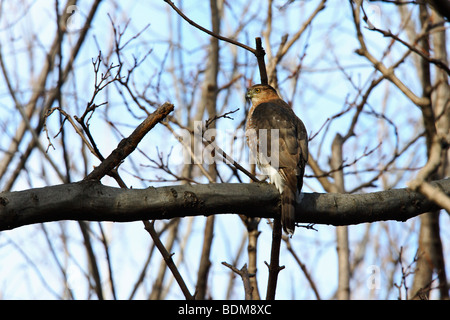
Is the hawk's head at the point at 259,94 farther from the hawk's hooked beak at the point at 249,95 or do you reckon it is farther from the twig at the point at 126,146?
the twig at the point at 126,146

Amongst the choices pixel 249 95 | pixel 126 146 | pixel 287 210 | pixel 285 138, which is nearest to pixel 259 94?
pixel 249 95

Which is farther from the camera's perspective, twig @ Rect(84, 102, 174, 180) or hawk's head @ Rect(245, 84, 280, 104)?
hawk's head @ Rect(245, 84, 280, 104)

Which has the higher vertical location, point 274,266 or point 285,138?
point 285,138

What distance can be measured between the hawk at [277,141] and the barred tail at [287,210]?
0.78 feet

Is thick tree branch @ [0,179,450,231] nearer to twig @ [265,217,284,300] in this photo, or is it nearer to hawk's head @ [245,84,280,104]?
twig @ [265,217,284,300]

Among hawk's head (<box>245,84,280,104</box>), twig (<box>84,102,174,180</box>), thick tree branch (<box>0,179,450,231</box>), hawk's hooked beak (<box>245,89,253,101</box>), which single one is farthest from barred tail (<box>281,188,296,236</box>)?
hawk's hooked beak (<box>245,89,253,101</box>)

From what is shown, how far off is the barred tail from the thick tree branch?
5 centimetres

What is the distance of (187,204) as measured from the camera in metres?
2.92

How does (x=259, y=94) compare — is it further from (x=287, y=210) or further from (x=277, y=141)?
(x=287, y=210)

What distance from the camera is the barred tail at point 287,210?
11.0ft

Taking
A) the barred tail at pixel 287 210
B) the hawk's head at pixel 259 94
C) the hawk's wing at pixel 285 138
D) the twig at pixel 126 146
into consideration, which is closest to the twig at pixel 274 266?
the barred tail at pixel 287 210

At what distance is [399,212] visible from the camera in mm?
3412

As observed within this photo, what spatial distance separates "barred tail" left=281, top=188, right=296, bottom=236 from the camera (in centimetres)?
336

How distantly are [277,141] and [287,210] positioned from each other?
1301 mm
